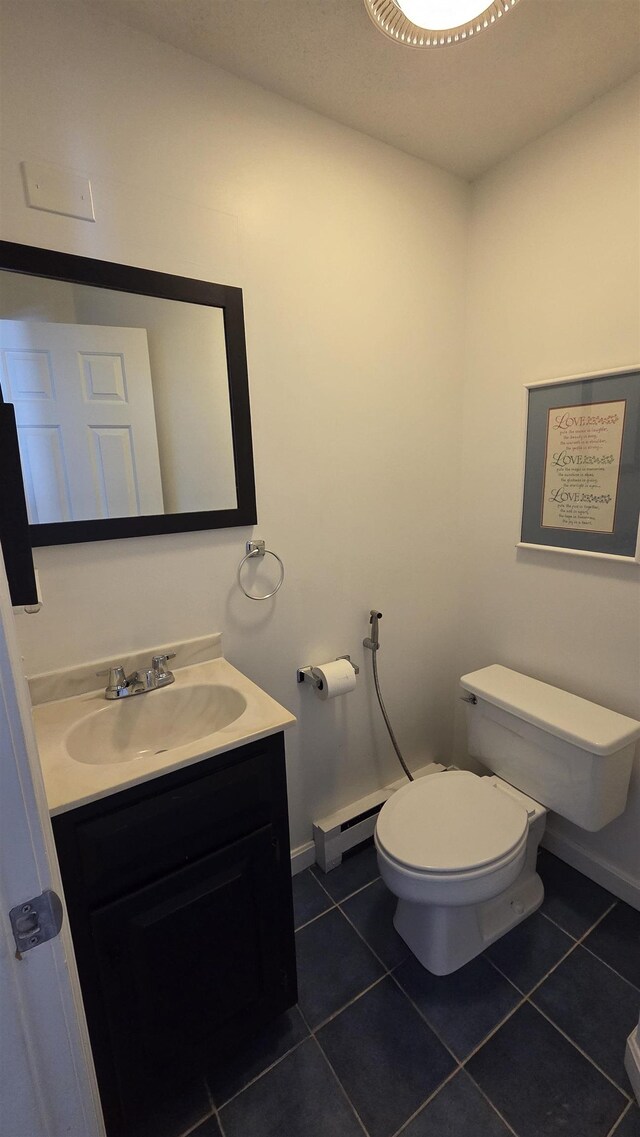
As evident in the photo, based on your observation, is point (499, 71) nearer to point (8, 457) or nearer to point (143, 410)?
point (143, 410)

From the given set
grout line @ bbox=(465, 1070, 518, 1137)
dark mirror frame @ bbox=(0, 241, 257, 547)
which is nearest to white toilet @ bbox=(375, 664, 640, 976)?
grout line @ bbox=(465, 1070, 518, 1137)

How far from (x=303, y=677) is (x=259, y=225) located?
1.41m

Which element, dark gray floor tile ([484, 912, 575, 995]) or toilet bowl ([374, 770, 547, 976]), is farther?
dark gray floor tile ([484, 912, 575, 995])

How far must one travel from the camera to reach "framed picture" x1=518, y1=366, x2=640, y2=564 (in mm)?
1438

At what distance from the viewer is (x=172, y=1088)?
1.05 m

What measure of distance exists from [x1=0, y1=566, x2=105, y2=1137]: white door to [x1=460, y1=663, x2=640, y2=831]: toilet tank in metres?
1.38

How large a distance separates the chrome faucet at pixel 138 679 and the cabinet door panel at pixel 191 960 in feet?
1.51

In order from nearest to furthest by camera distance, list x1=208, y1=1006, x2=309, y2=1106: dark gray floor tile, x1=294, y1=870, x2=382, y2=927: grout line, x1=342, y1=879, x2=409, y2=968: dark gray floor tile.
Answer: x1=208, y1=1006, x2=309, y2=1106: dark gray floor tile
x1=342, y1=879, x2=409, y2=968: dark gray floor tile
x1=294, y1=870, x2=382, y2=927: grout line

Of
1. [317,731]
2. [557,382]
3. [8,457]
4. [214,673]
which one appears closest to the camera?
[8,457]

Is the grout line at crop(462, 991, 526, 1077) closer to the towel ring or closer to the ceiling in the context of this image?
the towel ring

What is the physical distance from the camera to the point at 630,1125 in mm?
1063

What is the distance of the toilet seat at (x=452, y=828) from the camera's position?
125 cm

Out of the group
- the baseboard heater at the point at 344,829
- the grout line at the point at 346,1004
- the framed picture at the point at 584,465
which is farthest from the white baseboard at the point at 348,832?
the framed picture at the point at 584,465

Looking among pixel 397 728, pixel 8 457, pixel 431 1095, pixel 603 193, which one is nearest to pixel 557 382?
pixel 603 193
